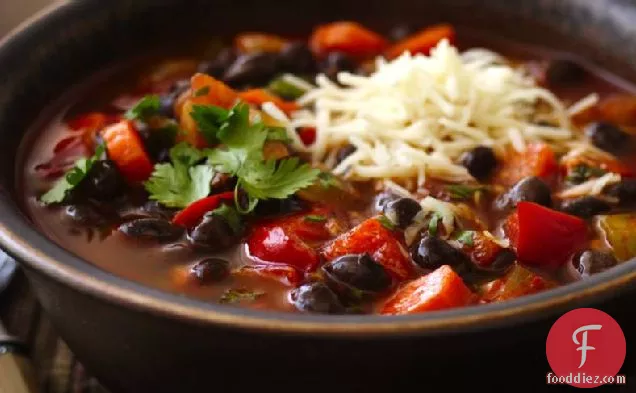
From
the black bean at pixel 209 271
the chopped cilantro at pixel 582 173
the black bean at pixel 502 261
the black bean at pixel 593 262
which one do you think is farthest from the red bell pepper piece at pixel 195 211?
the chopped cilantro at pixel 582 173

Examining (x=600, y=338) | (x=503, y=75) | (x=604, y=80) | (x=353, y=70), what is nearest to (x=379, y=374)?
(x=600, y=338)

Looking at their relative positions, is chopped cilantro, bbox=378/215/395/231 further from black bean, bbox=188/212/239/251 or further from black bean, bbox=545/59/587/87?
black bean, bbox=545/59/587/87

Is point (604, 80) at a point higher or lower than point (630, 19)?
lower

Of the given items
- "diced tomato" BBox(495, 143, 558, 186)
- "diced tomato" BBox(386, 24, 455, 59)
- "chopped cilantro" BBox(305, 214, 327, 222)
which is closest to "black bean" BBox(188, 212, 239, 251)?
"chopped cilantro" BBox(305, 214, 327, 222)

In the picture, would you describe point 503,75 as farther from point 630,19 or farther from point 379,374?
point 379,374

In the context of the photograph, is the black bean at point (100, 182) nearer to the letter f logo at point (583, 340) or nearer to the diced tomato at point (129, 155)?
the diced tomato at point (129, 155)

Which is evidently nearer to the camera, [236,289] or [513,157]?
[236,289]

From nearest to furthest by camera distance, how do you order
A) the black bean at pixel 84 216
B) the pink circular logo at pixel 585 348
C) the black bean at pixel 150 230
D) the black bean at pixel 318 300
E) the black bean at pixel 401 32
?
the pink circular logo at pixel 585 348
the black bean at pixel 318 300
the black bean at pixel 150 230
the black bean at pixel 84 216
the black bean at pixel 401 32
